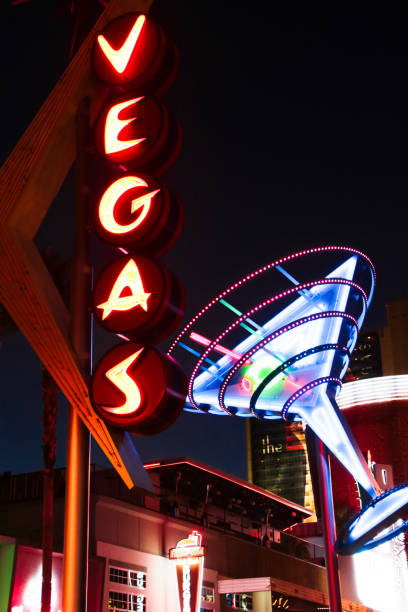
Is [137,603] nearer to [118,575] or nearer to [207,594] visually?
[118,575]

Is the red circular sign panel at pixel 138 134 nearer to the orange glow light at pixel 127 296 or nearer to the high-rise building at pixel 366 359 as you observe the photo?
the orange glow light at pixel 127 296

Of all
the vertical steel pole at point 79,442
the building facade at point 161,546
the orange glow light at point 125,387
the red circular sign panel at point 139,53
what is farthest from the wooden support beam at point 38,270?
the building facade at point 161,546

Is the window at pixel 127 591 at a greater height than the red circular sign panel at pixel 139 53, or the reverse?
the red circular sign panel at pixel 139 53

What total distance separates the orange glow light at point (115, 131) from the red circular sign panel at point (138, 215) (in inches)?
14.8

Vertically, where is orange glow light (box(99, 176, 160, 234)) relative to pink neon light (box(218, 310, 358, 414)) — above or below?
below

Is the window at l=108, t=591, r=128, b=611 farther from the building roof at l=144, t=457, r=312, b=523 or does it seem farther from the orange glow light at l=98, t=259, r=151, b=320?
the orange glow light at l=98, t=259, r=151, b=320

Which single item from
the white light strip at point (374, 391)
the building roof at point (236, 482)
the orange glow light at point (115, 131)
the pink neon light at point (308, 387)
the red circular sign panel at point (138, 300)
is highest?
the white light strip at point (374, 391)

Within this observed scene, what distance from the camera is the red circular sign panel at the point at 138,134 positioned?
9.58 metres

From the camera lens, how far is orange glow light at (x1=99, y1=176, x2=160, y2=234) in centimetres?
927

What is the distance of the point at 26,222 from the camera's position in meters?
8.59

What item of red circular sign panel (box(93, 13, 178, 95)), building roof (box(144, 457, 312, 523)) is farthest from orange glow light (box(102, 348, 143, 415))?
building roof (box(144, 457, 312, 523))

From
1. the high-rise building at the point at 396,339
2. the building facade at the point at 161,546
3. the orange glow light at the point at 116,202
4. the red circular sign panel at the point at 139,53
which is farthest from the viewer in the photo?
the high-rise building at the point at 396,339

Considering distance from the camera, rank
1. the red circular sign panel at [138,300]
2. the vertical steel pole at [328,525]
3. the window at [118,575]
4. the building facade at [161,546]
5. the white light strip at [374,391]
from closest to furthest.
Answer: the red circular sign panel at [138,300] → the building facade at [161,546] → the window at [118,575] → the vertical steel pole at [328,525] → the white light strip at [374,391]

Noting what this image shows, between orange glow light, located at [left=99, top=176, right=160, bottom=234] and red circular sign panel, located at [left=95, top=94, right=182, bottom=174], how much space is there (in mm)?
326
